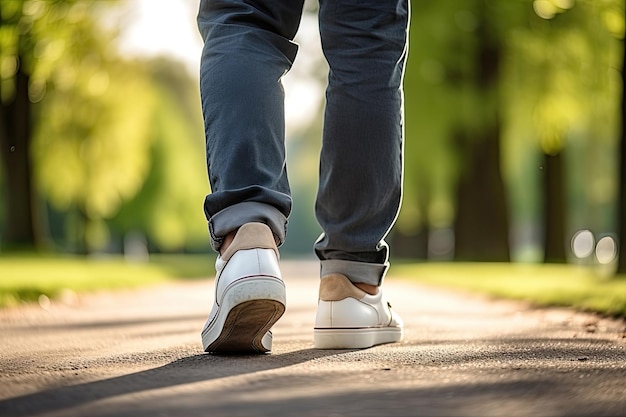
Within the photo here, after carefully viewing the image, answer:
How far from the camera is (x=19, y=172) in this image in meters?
17.9

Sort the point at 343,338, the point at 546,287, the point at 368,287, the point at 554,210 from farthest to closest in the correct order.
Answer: the point at 554,210 → the point at 546,287 → the point at 368,287 → the point at 343,338

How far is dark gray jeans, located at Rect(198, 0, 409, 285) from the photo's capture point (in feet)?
8.35

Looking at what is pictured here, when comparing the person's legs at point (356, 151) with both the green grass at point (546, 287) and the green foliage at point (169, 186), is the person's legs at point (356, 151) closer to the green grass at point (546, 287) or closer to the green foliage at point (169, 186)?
the green grass at point (546, 287)

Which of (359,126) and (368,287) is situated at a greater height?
(359,126)

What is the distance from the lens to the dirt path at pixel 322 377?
1663 millimetres

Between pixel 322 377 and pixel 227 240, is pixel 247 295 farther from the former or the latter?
pixel 322 377

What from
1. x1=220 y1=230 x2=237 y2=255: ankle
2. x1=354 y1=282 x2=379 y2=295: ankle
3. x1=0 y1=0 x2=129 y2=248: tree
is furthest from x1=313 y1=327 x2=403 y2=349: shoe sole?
x1=0 y1=0 x2=129 y2=248: tree

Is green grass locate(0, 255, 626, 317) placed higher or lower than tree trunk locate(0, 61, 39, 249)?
lower

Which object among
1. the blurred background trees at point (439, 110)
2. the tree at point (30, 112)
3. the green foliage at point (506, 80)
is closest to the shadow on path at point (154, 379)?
the blurred background trees at point (439, 110)

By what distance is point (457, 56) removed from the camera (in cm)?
1409

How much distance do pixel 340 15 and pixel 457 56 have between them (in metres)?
11.7

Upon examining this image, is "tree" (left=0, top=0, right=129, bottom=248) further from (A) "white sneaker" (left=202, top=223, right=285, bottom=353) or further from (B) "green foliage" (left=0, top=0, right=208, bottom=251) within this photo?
(A) "white sneaker" (left=202, top=223, right=285, bottom=353)

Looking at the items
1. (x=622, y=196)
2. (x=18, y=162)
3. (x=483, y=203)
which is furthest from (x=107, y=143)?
(x=622, y=196)

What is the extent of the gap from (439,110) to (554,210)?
2.79 metres
